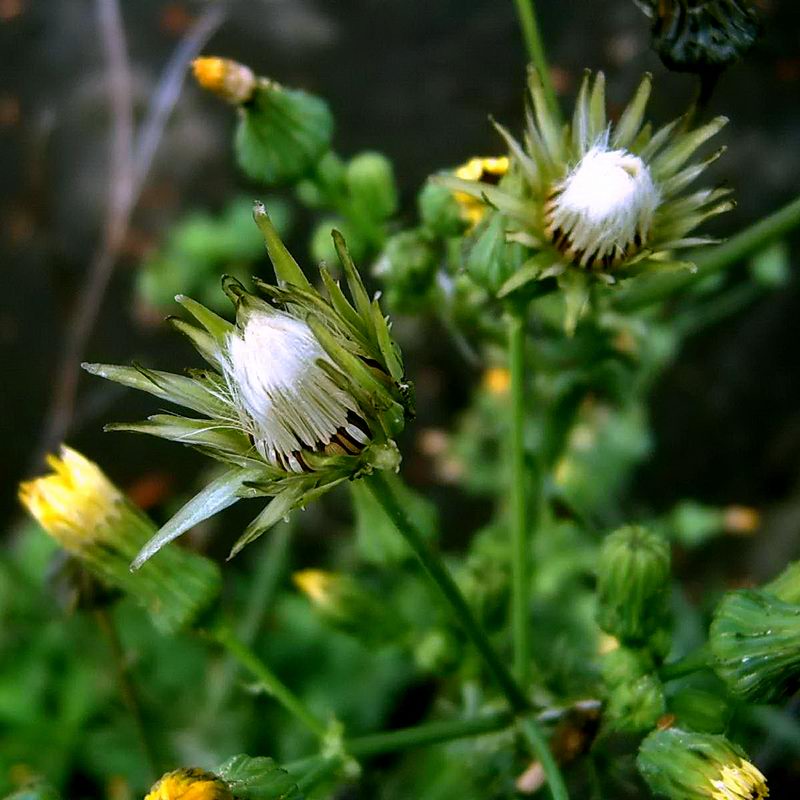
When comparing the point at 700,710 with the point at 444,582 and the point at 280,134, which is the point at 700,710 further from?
the point at 280,134

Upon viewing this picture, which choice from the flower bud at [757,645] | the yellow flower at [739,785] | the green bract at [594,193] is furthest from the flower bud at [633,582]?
the green bract at [594,193]

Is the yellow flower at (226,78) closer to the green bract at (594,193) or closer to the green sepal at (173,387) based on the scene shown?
the green bract at (594,193)

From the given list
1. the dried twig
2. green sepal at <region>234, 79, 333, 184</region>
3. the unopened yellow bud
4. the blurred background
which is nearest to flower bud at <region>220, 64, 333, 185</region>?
green sepal at <region>234, 79, 333, 184</region>

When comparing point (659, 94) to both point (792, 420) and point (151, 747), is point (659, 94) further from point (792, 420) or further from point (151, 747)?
point (151, 747)

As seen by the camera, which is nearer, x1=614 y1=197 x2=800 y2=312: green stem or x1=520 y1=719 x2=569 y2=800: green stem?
x1=520 y1=719 x2=569 y2=800: green stem

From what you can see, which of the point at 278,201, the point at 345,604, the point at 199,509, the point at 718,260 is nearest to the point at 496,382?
the point at 278,201

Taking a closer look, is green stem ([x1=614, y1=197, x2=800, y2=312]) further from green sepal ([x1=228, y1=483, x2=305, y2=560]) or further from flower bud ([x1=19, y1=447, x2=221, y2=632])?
flower bud ([x1=19, y1=447, x2=221, y2=632])

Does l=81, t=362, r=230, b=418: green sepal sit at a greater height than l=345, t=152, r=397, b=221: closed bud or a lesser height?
lesser
